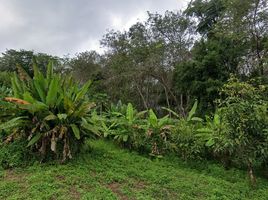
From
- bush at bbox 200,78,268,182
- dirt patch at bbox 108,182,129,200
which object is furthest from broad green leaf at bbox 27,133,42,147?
bush at bbox 200,78,268,182

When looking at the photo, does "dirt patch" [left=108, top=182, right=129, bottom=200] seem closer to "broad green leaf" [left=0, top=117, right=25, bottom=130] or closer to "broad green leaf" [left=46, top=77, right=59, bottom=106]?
"broad green leaf" [left=46, top=77, right=59, bottom=106]

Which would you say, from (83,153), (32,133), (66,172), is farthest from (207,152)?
(32,133)

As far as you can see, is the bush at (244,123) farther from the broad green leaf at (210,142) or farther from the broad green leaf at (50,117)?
the broad green leaf at (50,117)

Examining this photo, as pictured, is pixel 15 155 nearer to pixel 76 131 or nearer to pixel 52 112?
pixel 52 112

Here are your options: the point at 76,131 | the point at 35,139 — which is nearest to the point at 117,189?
the point at 76,131

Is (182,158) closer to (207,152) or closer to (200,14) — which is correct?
(207,152)

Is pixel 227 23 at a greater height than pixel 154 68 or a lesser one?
greater

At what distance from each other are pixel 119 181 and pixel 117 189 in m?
0.24

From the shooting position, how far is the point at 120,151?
605 cm

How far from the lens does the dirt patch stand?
3939 millimetres

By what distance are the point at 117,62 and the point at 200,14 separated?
5.07 metres

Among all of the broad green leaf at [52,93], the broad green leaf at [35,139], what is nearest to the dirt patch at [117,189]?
the broad green leaf at [35,139]

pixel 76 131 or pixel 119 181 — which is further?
pixel 76 131

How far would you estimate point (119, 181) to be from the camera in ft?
14.3
